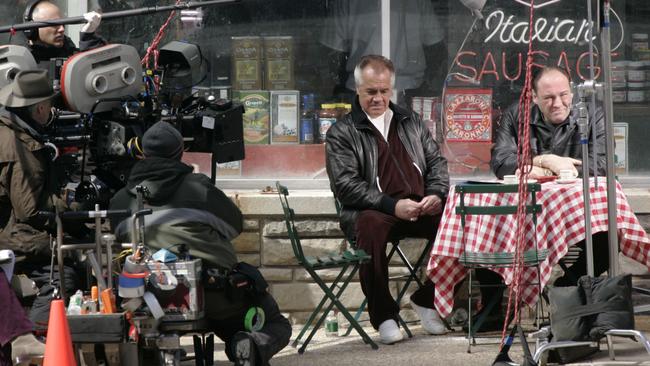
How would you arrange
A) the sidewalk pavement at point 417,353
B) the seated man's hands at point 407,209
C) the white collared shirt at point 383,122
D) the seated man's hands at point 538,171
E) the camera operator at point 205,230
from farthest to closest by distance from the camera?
1. the white collared shirt at point 383,122
2. the seated man's hands at point 538,171
3. the seated man's hands at point 407,209
4. the sidewalk pavement at point 417,353
5. the camera operator at point 205,230

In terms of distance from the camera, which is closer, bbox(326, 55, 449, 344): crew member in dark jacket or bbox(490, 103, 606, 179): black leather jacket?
Result: bbox(326, 55, 449, 344): crew member in dark jacket

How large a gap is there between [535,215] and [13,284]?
292cm

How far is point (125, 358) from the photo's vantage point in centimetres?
612

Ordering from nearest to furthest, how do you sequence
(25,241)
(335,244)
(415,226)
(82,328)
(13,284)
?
(82,328) → (13,284) → (25,241) → (415,226) → (335,244)

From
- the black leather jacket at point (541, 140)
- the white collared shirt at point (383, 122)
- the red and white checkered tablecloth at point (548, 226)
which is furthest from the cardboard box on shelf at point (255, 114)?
the red and white checkered tablecloth at point (548, 226)

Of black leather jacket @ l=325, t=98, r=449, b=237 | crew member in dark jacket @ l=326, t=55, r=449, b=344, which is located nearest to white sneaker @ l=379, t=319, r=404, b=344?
crew member in dark jacket @ l=326, t=55, r=449, b=344

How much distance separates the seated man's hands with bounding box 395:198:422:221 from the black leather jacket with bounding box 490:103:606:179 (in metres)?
0.79

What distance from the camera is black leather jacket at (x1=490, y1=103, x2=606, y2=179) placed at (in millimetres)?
8258

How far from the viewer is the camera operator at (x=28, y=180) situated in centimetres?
678

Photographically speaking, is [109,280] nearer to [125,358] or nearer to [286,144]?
[125,358]

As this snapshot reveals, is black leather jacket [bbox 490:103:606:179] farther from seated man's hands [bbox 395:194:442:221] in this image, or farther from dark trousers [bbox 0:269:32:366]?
dark trousers [bbox 0:269:32:366]

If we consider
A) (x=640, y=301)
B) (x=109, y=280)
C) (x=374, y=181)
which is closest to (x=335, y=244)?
(x=374, y=181)

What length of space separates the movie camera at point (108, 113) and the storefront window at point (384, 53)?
1.10m

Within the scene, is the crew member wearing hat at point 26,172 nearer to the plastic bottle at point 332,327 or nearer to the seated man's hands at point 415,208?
the plastic bottle at point 332,327
